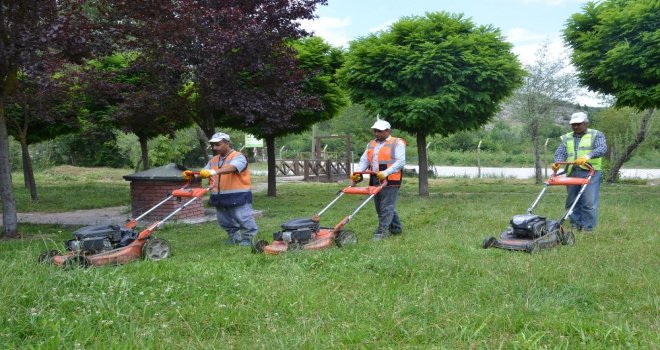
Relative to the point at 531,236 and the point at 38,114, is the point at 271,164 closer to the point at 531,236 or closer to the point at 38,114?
the point at 38,114

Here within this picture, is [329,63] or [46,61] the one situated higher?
[329,63]

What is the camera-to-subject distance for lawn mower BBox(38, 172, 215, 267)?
607 centimetres

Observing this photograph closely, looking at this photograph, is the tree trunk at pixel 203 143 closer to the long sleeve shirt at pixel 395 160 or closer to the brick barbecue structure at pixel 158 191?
the brick barbecue structure at pixel 158 191

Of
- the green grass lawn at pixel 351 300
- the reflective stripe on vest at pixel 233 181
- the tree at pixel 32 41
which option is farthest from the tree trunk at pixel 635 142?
the tree at pixel 32 41

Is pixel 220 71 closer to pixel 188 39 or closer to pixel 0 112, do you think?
pixel 188 39

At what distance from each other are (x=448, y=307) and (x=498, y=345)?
734 millimetres

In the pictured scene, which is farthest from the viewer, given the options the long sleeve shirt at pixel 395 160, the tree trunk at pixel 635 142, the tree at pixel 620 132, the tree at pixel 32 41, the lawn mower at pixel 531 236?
the tree at pixel 620 132

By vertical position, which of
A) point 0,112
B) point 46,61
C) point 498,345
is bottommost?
point 498,345

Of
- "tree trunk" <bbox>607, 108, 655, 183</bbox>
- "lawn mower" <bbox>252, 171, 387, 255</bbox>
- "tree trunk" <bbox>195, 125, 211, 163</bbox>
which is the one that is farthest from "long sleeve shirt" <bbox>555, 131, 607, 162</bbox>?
"tree trunk" <bbox>607, 108, 655, 183</bbox>

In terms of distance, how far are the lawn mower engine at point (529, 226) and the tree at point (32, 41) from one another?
6.36m

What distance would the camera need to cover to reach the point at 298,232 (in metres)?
6.91

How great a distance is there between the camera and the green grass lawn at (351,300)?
158 inches

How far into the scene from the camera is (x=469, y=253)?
663 centimetres

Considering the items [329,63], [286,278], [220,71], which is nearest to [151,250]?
[286,278]
